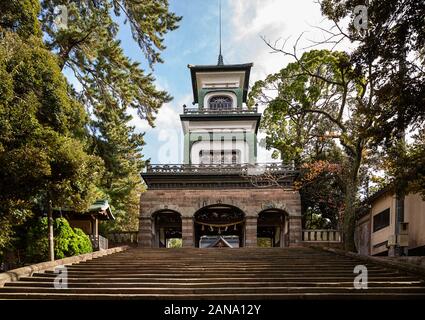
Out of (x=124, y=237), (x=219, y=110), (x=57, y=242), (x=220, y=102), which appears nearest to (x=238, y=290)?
(x=57, y=242)

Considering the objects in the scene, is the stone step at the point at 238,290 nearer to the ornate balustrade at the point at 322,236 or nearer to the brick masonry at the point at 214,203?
the brick masonry at the point at 214,203

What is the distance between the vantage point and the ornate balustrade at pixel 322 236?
2067cm

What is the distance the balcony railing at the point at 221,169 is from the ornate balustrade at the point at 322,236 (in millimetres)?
3873

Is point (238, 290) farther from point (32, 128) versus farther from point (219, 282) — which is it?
point (32, 128)

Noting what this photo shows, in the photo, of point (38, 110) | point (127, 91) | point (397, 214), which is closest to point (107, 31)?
point (127, 91)

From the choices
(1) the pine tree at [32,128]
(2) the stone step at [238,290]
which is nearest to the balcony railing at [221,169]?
(1) the pine tree at [32,128]

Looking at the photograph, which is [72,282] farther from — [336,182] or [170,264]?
[336,182]

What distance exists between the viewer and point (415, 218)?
15336mm

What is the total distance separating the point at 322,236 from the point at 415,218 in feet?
20.9

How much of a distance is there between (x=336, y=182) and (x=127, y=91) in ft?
50.6

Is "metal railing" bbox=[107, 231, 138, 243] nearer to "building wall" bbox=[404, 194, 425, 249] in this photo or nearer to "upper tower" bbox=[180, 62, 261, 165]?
"upper tower" bbox=[180, 62, 261, 165]

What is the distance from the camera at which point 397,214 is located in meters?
15.2

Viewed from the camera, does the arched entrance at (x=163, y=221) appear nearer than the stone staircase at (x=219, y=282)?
No

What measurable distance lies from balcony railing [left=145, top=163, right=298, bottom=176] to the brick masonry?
3.57 feet
